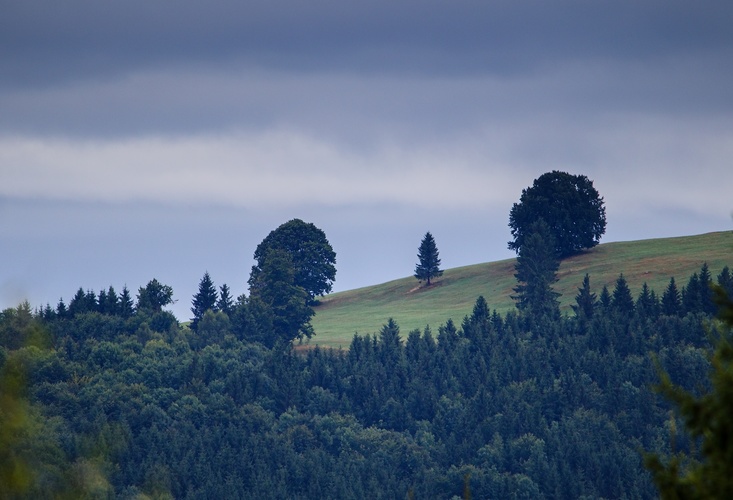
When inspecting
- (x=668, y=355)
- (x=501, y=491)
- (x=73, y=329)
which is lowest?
(x=501, y=491)

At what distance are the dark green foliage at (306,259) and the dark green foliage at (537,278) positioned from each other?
31.3 meters

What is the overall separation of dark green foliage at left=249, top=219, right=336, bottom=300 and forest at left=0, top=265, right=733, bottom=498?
53.7 feet

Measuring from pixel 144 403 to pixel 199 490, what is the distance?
25.8m

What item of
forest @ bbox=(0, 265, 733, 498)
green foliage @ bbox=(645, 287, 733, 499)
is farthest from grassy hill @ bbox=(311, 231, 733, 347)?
green foliage @ bbox=(645, 287, 733, 499)

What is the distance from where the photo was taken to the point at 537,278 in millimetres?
179875

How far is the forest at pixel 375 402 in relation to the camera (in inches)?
5512

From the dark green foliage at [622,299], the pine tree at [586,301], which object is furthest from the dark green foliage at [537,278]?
the dark green foliage at [622,299]

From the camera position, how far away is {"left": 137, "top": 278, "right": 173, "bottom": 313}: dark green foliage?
19106 cm

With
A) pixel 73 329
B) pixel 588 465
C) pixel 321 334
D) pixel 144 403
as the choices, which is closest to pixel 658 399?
pixel 588 465

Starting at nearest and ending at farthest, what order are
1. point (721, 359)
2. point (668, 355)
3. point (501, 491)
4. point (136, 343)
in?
point (721, 359)
point (501, 491)
point (668, 355)
point (136, 343)

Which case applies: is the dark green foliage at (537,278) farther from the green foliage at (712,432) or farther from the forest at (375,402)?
the green foliage at (712,432)

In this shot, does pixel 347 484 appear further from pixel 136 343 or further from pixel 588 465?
pixel 136 343

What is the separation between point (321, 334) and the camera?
185 m

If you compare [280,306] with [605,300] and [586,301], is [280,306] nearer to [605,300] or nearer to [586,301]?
[586,301]
